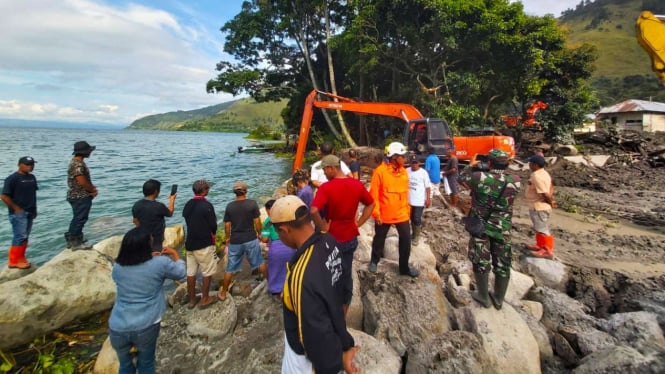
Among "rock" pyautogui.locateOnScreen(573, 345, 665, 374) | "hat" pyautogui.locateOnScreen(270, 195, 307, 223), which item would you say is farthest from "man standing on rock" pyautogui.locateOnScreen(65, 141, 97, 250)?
"rock" pyautogui.locateOnScreen(573, 345, 665, 374)

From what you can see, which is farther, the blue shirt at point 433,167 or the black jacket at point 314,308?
the blue shirt at point 433,167

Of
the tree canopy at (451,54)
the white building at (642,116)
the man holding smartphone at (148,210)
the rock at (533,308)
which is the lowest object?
the rock at (533,308)

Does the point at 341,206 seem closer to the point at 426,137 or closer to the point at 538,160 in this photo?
the point at 538,160

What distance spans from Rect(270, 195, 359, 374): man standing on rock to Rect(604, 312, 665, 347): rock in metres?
3.22

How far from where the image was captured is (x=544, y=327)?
3.47 m

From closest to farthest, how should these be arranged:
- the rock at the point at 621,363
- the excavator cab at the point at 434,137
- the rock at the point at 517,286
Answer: the rock at the point at 621,363 → the rock at the point at 517,286 → the excavator cab at the point at 434,137

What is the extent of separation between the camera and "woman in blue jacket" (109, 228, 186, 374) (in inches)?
97.5

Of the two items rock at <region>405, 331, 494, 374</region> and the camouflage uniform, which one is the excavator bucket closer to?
the camouflage uniform

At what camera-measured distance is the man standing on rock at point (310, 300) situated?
1519mm

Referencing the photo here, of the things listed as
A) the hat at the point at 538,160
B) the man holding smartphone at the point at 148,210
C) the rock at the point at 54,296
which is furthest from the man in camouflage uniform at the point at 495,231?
the rock at the point at 54,296

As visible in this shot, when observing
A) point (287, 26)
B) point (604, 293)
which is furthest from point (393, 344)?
point (287, 26)

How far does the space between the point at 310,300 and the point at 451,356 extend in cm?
181

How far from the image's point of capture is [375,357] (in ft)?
9.14

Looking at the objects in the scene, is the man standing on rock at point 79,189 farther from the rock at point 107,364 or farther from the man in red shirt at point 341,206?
the man in red shirt at point 341,206
